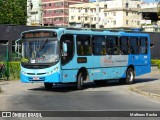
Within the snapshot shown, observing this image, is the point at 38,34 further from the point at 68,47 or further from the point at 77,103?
the point at 77,103

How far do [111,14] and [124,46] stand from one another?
413 feet

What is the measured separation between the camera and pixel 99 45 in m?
24.9

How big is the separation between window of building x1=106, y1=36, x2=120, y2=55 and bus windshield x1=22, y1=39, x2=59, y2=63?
4.85 meters

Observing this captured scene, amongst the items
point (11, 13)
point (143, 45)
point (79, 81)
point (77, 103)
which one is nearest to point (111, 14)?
point (11, 13)

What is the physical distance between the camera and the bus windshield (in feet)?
71.0

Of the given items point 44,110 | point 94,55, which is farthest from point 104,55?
point 44,110

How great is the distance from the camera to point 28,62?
22297 millimetres

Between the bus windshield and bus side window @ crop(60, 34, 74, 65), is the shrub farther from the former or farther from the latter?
bus side window @ crop(60, 34, 74, 65)

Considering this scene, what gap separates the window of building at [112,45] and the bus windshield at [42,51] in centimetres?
485

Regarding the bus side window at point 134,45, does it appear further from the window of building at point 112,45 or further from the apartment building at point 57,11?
the apartment building at point 57,11

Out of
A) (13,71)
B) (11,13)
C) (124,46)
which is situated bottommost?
(13,71)

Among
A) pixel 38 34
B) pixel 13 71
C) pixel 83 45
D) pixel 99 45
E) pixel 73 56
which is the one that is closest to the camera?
pixel 38 34

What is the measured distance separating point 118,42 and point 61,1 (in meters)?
131

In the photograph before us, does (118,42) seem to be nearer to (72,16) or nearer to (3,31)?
(3,31)
